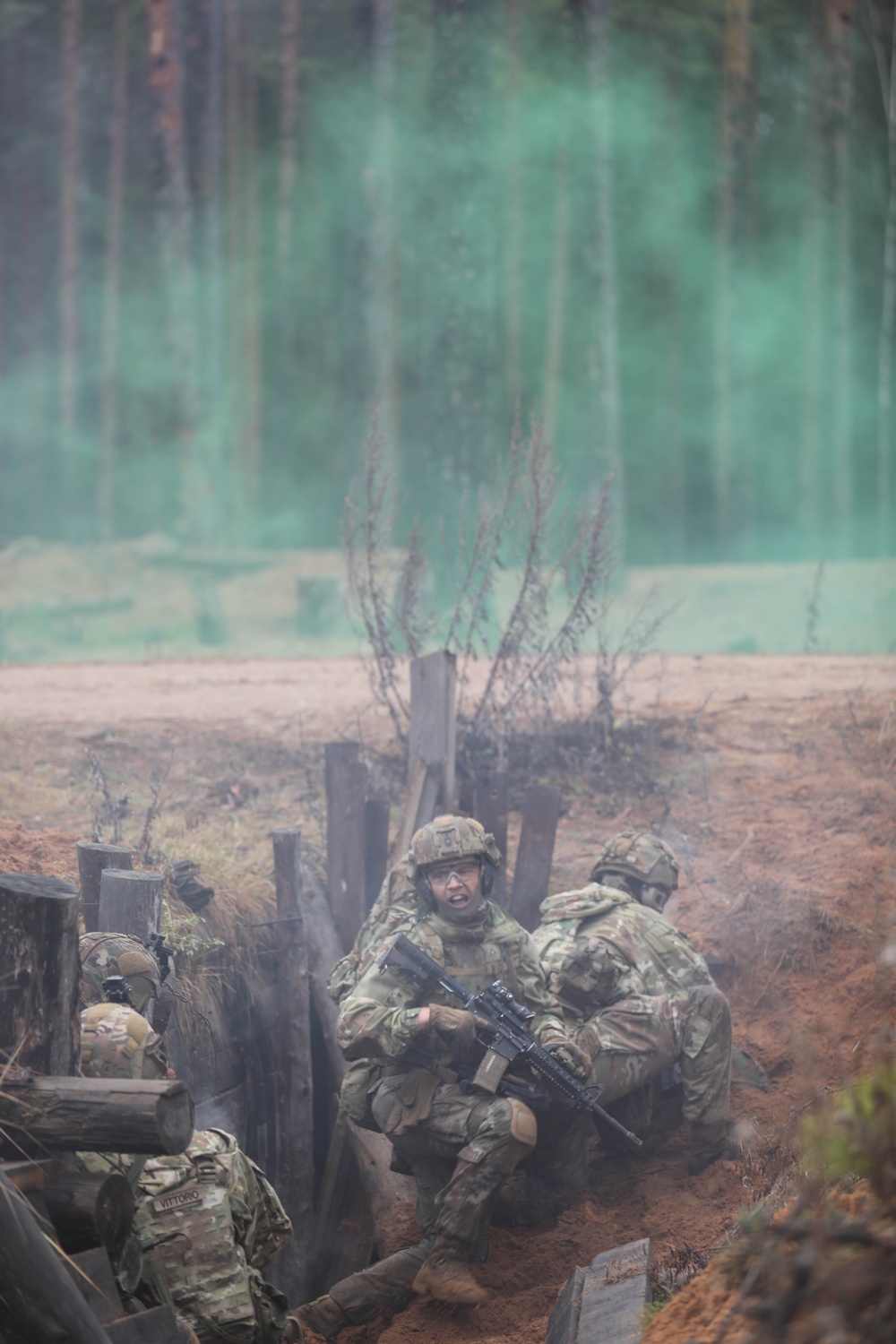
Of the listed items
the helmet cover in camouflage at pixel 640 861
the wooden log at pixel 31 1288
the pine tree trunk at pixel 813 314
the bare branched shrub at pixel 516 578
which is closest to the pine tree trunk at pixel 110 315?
the pine tree trunk at pixel 813 314

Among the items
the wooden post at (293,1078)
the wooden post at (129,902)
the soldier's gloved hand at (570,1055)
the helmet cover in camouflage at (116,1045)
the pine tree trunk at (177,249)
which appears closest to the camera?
the helmet cover in camouflage at (116,1045)

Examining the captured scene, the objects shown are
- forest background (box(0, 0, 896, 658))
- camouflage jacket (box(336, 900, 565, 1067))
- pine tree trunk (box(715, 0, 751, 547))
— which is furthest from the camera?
pine tree trunk (box(715, 0, 751, 547))

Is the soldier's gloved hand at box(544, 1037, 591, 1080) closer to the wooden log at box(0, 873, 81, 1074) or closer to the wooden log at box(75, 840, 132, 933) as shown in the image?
the wooden log at box(75, 840, 132, 933)

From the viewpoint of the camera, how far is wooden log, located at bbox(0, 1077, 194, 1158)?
306 centimetres

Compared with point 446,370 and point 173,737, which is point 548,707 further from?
point 446,370

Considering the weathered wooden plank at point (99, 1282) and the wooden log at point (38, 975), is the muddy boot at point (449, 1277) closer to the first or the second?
the weathered wooden plank at point (99, 1282)

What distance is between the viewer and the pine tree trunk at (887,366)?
21.1 meters

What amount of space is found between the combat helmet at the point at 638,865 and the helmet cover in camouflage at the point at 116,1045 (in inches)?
129

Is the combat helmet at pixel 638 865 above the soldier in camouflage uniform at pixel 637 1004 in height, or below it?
above

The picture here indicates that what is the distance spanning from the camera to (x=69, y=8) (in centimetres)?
1836

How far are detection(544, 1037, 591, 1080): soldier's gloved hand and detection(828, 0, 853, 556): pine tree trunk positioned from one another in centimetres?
1786

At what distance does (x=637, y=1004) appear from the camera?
5.94 meters

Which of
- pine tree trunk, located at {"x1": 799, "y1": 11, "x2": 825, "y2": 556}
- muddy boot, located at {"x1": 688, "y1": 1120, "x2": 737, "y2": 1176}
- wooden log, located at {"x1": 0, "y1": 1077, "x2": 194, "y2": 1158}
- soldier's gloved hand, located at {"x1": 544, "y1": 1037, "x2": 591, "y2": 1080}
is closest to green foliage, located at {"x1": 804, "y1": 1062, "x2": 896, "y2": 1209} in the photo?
wooden log, located at {"x1": 0, "y1": 1077, "x2": 194, "y2": 1158}

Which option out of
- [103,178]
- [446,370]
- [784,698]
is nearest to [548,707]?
[784,698]
